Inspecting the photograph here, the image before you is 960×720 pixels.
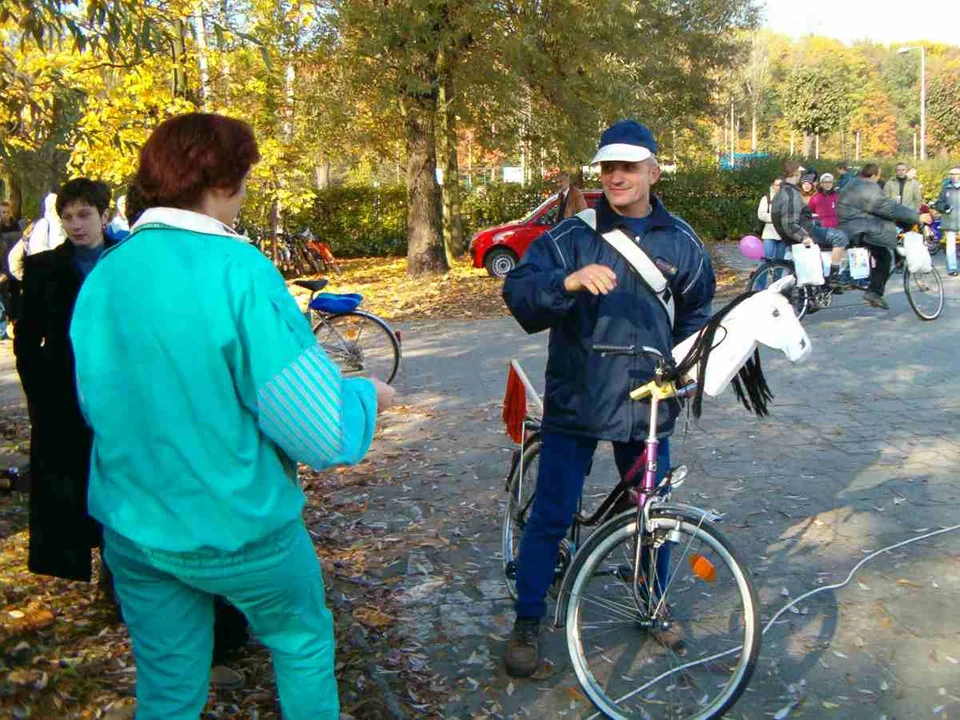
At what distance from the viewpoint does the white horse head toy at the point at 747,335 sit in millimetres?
3092

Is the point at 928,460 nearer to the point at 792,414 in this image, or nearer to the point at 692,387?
the point at 792,414

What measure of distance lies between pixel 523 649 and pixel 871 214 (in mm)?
9485

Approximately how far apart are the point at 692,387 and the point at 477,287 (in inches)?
507

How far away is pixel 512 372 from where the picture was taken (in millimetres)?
4492

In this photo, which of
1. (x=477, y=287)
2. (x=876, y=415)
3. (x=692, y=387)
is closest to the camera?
(x=692, y=387)

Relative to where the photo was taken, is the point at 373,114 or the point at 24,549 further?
the point at 373,114

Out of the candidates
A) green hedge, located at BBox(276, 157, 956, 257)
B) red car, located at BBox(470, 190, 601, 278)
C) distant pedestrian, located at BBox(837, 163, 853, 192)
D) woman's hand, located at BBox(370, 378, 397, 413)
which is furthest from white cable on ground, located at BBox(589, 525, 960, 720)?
green hedge, located at BBox(276, 157, 956, 257)

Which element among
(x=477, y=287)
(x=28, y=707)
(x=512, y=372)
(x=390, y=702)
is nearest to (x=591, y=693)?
(x=390, y=702)

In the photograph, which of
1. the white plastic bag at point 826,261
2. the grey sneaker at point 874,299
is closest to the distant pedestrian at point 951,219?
the grey sneaker at point 874,299

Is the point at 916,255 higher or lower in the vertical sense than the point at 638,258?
lower

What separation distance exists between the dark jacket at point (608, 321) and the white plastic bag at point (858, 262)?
8.53 m

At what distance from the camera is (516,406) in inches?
175

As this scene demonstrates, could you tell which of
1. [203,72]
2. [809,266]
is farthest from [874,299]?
[203,72]

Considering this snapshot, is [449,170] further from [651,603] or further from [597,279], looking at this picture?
[597,279]
